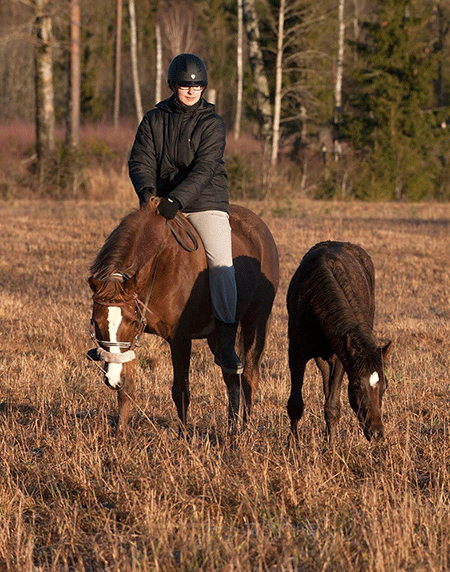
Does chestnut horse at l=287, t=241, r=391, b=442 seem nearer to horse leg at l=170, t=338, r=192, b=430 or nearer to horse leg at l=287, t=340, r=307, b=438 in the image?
horse leg at l=287, t=340, r=307, b=438

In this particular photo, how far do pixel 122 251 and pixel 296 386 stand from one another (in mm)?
1618

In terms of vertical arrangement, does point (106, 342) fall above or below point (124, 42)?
below

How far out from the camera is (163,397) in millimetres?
7473

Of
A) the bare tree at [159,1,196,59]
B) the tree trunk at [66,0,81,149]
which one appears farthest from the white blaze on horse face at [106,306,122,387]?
the bare tree at [159,1,196,59]

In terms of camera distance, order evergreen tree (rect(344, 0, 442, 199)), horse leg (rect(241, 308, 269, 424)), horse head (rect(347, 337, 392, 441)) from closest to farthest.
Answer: horse head (rect(347, 337, 392, 441)), horse leg (rect(241, 308, 269, 424)), evergreen tree (rect(344, 0, 442, 199))

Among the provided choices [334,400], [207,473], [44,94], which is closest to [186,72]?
[334,400]

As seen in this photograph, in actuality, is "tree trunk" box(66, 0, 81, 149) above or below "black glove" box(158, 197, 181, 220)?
above

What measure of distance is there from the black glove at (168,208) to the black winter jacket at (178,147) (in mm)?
258

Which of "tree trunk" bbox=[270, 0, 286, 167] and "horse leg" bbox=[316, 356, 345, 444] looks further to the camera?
"tree trunk" bbox=[270, 0, 286, 167]

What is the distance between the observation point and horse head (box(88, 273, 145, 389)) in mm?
5414

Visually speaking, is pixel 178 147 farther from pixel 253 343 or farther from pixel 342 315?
pixel 253 343

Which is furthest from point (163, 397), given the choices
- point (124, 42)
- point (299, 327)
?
point (124, 42)

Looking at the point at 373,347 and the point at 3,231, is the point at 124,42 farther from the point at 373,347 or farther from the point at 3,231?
the point at 373,347

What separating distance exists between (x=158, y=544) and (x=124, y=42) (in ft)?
191
